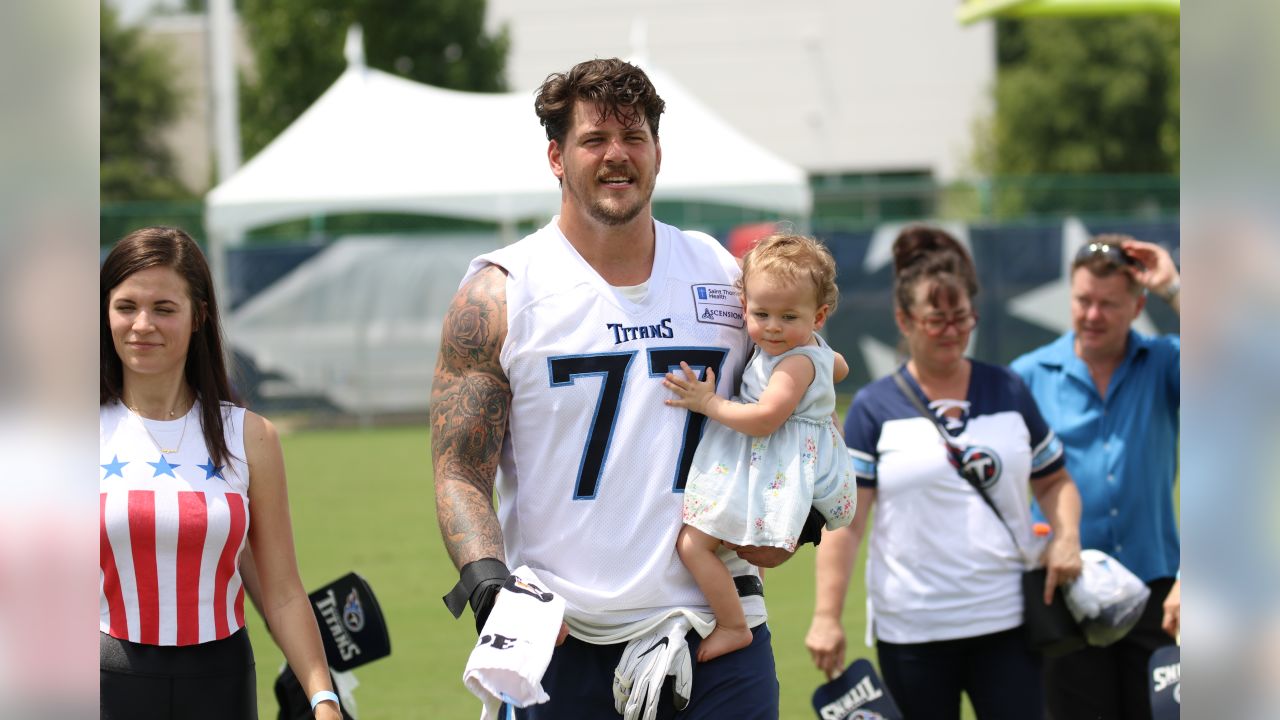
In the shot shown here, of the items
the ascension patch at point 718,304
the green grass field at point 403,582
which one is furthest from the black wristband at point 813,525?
the green grass field at point 403,582

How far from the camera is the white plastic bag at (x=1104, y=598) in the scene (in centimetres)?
444

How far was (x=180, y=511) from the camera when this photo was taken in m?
3.30

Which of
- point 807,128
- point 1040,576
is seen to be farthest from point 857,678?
point 807,128

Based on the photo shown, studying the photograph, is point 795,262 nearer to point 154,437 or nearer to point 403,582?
point 154,437

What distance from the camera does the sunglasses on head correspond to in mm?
4863

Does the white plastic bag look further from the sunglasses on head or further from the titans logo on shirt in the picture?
the sunglasses on head

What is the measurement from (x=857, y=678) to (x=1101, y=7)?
12607 mm

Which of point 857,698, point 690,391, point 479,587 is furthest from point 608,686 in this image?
point 857,698

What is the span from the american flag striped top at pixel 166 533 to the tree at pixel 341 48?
1018 inches

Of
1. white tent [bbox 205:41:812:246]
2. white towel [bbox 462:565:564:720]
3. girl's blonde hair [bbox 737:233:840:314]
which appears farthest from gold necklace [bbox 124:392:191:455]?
white tent [bbox 205:41:812:246]

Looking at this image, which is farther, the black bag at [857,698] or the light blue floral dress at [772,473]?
the black bag at [857,698]

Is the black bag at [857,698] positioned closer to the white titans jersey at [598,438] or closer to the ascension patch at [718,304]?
the white titans jersey at [598,438]

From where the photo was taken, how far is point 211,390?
354cm
